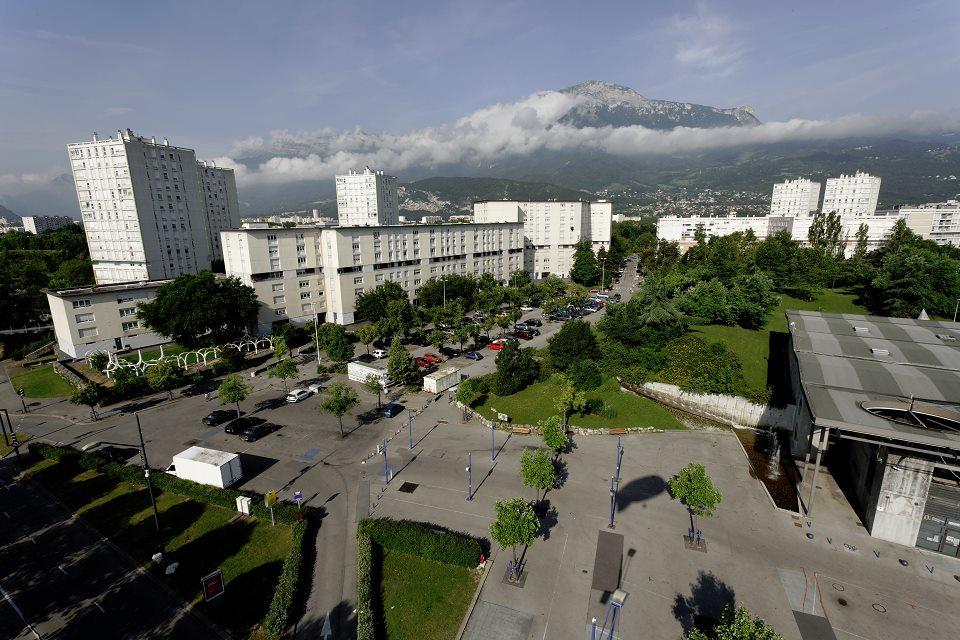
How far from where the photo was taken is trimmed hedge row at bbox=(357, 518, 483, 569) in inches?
794

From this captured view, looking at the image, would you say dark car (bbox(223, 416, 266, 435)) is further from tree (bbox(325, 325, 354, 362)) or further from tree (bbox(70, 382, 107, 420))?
tree (bbox(70, 382, 107, 420))

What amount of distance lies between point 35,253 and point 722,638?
14471 centimetres

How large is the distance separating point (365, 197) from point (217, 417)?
119715mm

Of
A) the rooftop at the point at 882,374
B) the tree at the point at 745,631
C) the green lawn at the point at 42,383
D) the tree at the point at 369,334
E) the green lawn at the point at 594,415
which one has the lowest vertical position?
the green lawn at the point at 42,383

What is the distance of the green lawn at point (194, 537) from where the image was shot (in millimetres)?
18859

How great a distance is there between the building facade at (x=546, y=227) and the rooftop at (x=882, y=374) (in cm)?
6783

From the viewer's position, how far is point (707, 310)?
2283 inches

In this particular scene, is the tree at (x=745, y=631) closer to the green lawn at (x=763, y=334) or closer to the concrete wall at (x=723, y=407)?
the concrete wall at (x=723, y=407)

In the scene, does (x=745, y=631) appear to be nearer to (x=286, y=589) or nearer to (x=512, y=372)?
(x=286, y=589)

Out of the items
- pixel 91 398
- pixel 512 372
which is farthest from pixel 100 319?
pixel 512 372

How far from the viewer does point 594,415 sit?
34906 mm

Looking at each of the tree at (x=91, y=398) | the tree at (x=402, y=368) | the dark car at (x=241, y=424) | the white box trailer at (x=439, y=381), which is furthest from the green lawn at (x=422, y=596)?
the tree at (x=91, y=398)

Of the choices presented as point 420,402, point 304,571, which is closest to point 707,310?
point 420,402

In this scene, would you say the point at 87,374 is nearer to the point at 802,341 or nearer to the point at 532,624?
the point at 532,624
